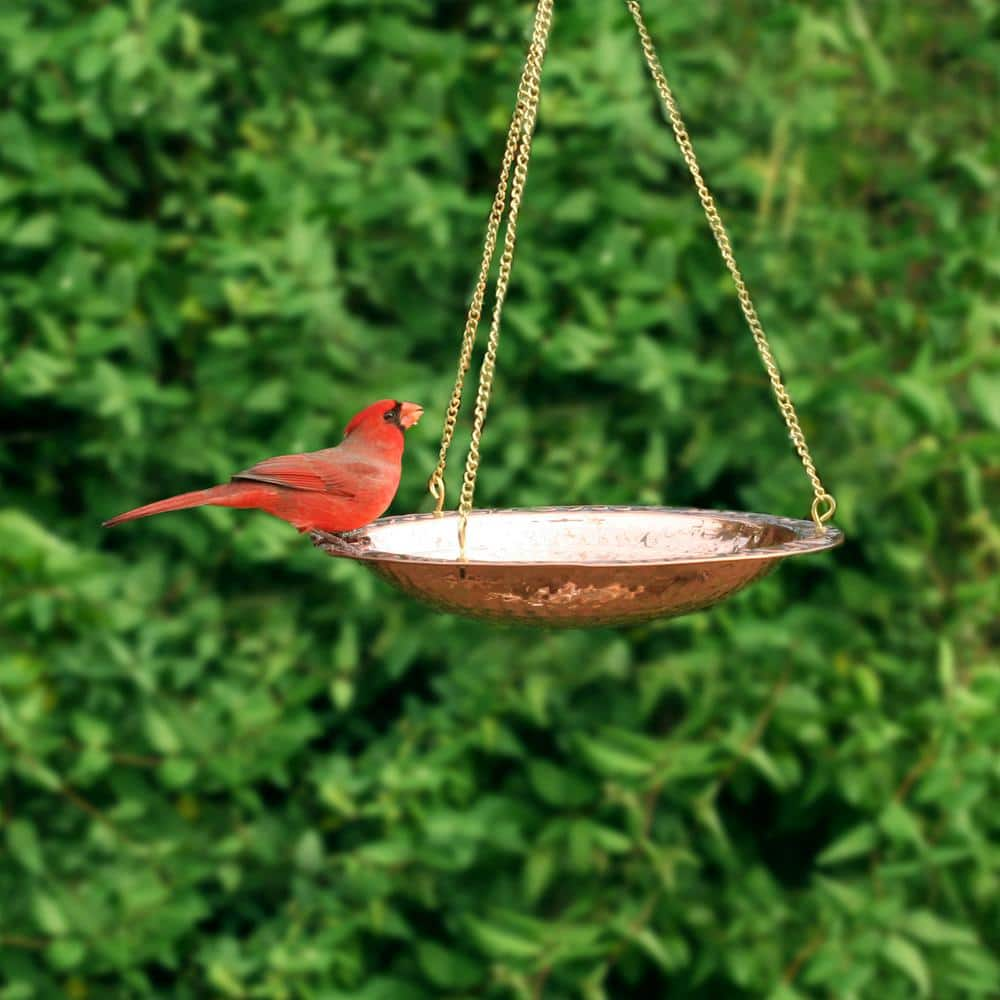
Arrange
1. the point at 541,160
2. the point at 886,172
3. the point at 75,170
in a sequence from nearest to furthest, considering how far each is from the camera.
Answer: the point at 75,170 < the point at 541,160 < the point at 886,172

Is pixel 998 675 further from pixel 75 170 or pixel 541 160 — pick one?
pixel 75 170

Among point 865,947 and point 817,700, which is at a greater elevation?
point 817,700

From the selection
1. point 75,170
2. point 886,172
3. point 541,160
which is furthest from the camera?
point 886,172

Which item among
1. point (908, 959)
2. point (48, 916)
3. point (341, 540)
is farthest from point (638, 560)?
point (908, 959)

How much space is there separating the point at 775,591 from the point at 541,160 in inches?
40.7

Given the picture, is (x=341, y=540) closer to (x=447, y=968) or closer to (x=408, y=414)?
(x=408, y=414)

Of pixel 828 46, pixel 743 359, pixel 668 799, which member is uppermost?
pixel 828 46

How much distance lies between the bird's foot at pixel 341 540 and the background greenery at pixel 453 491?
939 mm

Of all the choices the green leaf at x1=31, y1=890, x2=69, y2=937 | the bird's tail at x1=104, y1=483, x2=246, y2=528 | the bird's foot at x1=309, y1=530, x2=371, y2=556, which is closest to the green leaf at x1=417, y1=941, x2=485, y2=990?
the green leaf at x1=31, y1=890, x2=69, y2=937

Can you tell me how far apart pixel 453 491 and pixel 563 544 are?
827 millimetres

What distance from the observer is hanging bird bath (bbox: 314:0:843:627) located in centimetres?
168

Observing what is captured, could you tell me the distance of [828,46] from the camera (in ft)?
11.8

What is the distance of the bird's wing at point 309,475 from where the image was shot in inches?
77.8

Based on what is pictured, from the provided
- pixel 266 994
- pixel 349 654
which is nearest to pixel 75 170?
pixel 349 654
